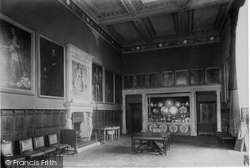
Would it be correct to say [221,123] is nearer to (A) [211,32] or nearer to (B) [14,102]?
(A) [211,32]

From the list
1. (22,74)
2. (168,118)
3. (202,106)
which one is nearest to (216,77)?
(202,106)

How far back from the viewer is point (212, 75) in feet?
46.1

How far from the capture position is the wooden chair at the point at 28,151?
5902mm

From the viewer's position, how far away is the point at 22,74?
22.7 ft

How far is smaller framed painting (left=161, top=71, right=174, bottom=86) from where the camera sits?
590 inches

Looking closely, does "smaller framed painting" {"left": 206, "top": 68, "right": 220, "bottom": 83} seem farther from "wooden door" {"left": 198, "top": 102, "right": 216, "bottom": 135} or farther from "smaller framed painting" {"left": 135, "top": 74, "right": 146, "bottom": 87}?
"smaller framed painting" {"left": 135, "top": 74, "right": 146, "bottom": 87}

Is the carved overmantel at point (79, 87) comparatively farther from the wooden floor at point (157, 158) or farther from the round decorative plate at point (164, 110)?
the round decorative plate at point (164, 110)

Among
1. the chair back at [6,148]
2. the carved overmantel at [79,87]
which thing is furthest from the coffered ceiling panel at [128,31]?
the chair back at [6,148]

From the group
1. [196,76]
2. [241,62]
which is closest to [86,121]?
[241,62]

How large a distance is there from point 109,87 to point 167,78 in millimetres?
4183

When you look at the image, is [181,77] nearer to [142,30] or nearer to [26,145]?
[142,30]

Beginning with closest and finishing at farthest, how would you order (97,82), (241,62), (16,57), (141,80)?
(16,57), (241,62), (97,82), (141,80)

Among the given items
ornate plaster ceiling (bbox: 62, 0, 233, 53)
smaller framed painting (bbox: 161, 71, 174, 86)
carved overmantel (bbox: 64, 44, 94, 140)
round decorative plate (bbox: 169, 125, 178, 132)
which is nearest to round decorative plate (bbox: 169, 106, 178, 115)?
round decorative plate (bbox: 169, 125, 178, 132)

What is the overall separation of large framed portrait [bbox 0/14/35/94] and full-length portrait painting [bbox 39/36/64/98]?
0.47 meters
